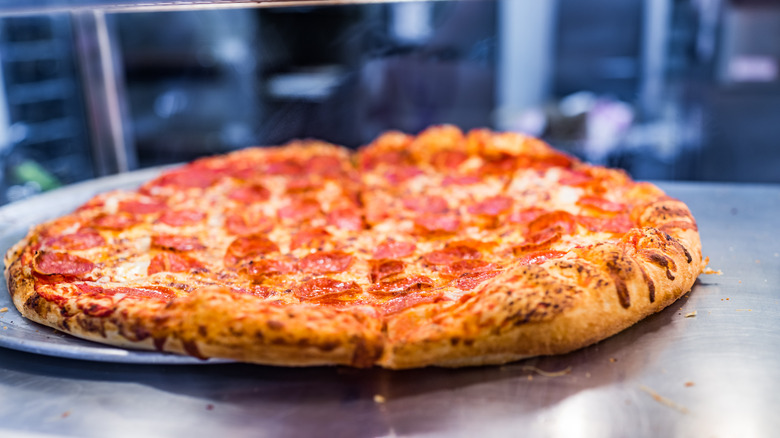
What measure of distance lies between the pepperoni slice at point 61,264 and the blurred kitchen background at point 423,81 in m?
2.71

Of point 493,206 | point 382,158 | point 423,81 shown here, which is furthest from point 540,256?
point 423,81

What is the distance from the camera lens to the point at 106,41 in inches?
141

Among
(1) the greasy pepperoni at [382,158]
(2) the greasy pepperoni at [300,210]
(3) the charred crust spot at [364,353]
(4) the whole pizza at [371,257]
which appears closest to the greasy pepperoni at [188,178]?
(4) the whole pizza at [371,257]

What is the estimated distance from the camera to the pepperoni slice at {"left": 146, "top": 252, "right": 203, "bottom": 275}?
6.98ft

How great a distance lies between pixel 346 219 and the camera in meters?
2.69

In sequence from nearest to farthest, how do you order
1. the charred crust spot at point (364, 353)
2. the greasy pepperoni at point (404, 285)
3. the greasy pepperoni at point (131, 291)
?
the charred crust spot at point (364, 353)
the greasy pepperoni at point (131, 291)
the greasy pepperoni at point (404, 285)

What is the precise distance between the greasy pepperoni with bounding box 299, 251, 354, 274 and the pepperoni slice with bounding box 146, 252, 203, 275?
1.25ft

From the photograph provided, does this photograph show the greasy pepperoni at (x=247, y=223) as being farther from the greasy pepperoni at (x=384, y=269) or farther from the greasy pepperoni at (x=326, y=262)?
the greasy pepperoni at (x=384, y=269)

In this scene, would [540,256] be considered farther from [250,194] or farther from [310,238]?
[250,194]

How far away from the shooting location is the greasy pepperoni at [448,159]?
133 inches

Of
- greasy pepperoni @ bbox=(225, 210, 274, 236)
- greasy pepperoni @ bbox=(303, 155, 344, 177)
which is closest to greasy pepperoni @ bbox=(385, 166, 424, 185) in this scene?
greasy pepperoni @ bbox=(303, 155, 344, 177)

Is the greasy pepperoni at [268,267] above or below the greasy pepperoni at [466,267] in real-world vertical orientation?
above

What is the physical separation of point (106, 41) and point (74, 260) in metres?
1.97

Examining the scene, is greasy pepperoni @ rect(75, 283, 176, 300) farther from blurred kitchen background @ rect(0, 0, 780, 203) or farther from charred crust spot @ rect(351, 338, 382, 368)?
blurred kitchen background @ rect(0, 0, 780, 203)
